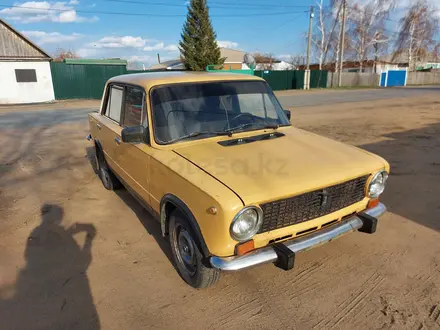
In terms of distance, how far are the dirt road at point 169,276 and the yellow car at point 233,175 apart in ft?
1.21

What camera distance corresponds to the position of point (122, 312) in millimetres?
2627

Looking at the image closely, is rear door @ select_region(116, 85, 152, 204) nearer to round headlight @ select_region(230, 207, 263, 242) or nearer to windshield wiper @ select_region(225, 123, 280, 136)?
windshield wiper @ select_region(225, 123, 280, 136)

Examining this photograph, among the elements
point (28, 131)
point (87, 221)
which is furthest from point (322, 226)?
point (28, 131)

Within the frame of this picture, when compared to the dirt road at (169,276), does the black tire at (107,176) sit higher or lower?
higher

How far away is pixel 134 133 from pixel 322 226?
1953mm

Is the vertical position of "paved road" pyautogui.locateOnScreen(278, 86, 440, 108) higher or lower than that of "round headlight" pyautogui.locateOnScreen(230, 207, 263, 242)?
lower

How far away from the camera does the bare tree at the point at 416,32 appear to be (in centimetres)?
4684

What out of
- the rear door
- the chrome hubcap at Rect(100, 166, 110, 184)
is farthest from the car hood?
the chrome hubcap at Rect(100, 166, 110, 184)

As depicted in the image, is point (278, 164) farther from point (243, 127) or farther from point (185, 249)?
point (185, 249)

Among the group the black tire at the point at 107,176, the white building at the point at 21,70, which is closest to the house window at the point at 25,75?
the white building at the point at 21,70

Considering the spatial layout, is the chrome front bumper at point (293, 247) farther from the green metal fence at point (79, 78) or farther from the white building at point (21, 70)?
the white building at point (21, 70)

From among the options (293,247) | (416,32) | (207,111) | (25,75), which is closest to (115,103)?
(207,111)

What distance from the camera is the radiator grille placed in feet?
8.07

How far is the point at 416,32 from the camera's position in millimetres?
48125
